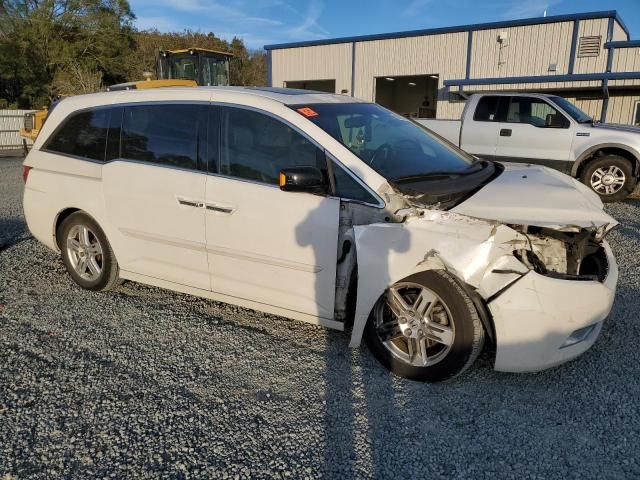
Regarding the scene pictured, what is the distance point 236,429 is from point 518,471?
4.75 feet

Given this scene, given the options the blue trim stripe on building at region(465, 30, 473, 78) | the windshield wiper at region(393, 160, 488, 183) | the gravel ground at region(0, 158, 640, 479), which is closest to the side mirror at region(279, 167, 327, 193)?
the windshield wiper at region(393, 160, 488, 183)

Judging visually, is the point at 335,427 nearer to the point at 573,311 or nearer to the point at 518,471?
the point at 518,471

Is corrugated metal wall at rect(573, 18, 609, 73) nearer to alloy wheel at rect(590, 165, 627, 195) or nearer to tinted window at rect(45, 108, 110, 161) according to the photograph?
alloy wheel at rect(590, 165, 627, 195)

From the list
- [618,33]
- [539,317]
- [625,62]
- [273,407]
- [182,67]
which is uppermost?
[618,33]

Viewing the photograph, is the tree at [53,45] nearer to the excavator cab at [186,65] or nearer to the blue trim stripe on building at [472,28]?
the blue trim stripe on building at [472,28]

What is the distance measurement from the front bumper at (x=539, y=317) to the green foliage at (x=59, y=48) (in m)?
34.8

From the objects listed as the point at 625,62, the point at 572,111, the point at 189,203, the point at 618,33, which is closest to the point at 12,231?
the point at 189,203

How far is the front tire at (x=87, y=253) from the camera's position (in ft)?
14.7

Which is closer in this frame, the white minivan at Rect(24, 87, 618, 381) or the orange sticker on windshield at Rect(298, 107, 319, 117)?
the white minivan at Rect(24, 87, 618, 381)

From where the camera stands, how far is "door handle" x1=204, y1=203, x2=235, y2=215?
3602 millimetres

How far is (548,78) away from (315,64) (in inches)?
447

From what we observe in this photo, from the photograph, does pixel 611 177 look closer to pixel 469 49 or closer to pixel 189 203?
pixel 189 203

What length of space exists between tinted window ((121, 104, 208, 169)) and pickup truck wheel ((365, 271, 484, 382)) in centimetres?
180

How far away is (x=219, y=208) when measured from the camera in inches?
143
